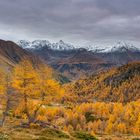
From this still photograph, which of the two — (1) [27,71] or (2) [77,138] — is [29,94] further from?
(2) [77,138]

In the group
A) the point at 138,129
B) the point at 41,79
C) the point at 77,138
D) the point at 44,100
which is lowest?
the point at 138,129

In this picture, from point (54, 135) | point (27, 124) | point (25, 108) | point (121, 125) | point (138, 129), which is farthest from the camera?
point (121, 125)

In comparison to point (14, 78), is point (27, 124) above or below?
below

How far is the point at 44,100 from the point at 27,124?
5410 mm

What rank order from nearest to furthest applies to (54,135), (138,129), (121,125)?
(54,135) < (138,129) < (121,125)

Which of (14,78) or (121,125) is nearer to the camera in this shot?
(14,78)

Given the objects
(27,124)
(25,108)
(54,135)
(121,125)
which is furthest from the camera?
(121,125)

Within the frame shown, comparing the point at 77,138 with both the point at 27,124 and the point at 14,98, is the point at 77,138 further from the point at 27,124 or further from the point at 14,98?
the point at 14,98

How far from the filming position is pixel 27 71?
56.9 m

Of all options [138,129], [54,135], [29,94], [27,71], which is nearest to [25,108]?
[29,94]

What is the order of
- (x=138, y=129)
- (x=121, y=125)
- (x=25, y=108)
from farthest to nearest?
(x=121, y=125), (x=138, y=129), (x=25, y=108)

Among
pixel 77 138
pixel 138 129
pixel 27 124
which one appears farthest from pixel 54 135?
pixel 138 129

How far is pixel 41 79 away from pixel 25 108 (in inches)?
236

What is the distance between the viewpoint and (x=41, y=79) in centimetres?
5800
